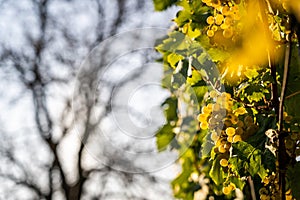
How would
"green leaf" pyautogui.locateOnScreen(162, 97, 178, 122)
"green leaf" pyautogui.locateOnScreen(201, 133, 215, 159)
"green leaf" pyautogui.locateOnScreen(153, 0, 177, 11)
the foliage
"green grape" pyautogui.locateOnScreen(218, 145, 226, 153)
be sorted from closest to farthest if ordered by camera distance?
the foliage < "green grape" pyautogui.locateOnScreen(218, 145, 226, 153) < "green leaf" pyautogui.locateOnScreen(201, 133, 215, 159) < "green leaf" pyautogui.locateOnScreen(153, 0, 177, 11) < "green leaf" pyautogui.locateOnScreen(162, 97, 178, 122)

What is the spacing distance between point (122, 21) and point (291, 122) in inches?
295

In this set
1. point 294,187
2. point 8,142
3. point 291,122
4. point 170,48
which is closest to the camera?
point 294,187

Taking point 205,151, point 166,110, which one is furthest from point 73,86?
point 205,151

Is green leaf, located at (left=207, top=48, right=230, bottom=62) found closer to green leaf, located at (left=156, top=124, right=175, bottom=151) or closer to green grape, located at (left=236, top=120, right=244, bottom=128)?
green grape, located at (left=236, top=120, right=244, bottom=128)

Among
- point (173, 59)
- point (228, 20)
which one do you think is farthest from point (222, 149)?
point (173, 59)

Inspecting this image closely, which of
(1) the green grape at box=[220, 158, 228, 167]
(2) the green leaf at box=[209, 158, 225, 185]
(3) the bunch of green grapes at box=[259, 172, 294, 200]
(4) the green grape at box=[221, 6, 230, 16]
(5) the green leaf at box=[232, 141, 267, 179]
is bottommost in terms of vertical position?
(2) the green leaf at box=[209, 158, 225, 185]

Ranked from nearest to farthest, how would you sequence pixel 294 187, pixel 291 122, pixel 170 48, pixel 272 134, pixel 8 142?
1. pixel 272 134
2. pixel 294 187
3. pixel 291 122
4. pixel 170 48
5. pixel 8 142

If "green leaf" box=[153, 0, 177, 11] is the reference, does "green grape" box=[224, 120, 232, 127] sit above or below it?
above

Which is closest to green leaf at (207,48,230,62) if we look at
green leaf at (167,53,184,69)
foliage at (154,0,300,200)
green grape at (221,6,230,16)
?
foliage at (154,0,300,200)

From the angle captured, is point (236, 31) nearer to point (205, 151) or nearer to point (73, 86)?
point (205, 151)

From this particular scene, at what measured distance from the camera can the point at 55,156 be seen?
7.96 m

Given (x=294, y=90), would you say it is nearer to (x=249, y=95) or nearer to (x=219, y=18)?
(x=249, y=95)

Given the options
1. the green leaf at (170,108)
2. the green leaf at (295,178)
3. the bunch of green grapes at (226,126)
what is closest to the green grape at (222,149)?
the bunch of green grapes at (226,126)

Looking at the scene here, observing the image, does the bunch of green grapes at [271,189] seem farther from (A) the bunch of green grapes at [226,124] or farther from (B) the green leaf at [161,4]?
(B) the green leaf at [161,4]
